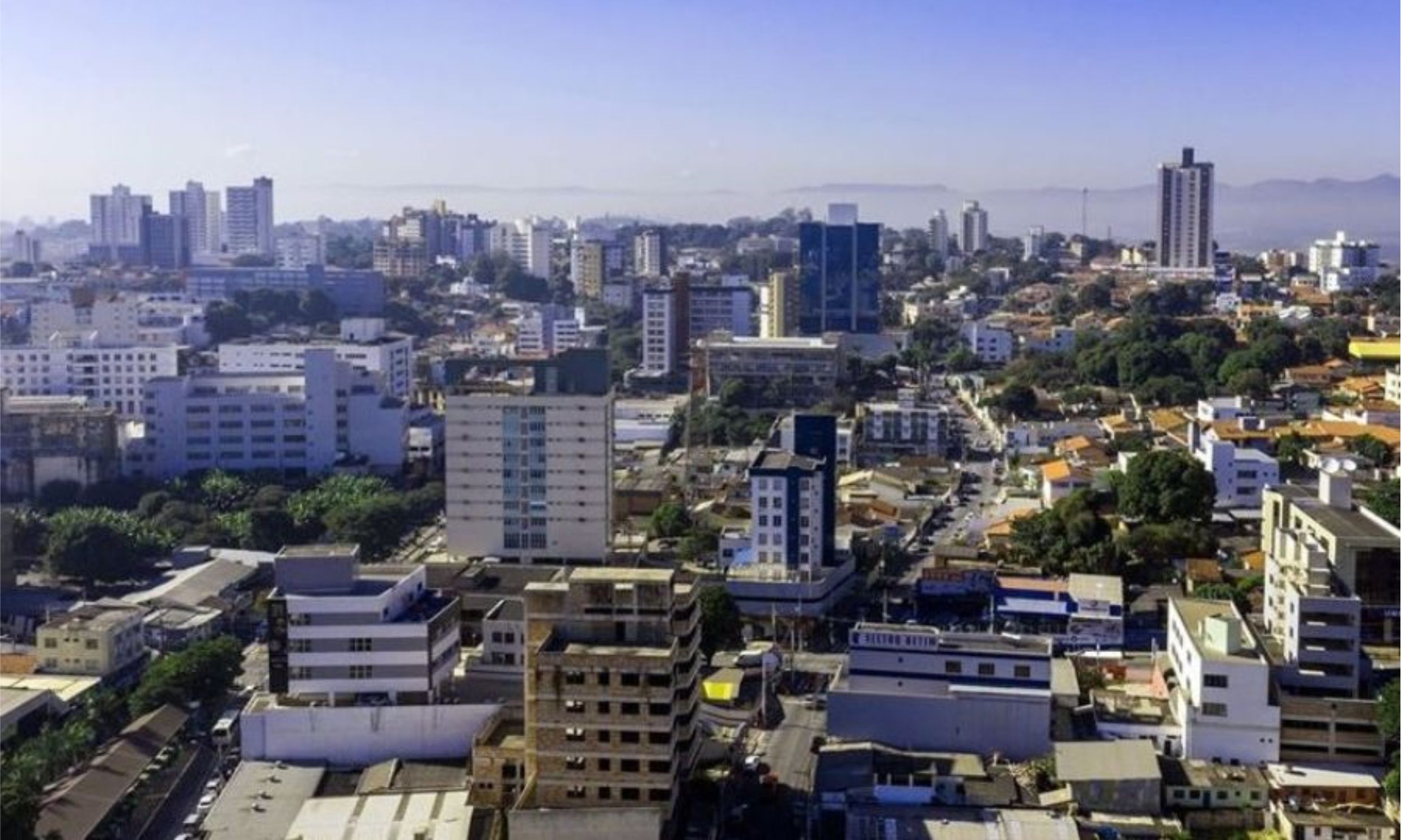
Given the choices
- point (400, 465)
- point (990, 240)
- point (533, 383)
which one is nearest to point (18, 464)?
point (400, 465)

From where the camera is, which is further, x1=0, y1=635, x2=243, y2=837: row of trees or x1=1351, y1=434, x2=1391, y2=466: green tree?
x1=1351, y1=434, x2=1391, y2=466: green tree

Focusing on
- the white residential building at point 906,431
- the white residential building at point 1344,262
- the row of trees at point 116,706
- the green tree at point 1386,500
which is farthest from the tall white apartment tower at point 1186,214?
the row of trees at point 116,706

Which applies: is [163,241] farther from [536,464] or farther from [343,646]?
[343,646]

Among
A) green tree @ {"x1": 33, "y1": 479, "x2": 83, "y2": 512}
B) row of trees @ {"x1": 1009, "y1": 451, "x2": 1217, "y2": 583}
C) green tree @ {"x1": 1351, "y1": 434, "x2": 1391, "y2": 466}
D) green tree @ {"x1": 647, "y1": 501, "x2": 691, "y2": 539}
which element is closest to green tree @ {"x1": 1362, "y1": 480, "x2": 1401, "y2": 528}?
row of trees @ {"x1": 1009, "y1": 451, "x2": 1217, "y2": 583}

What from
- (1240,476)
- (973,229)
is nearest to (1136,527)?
(1240,476)

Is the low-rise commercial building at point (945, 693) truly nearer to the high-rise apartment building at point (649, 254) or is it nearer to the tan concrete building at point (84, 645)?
the tan concrete building at point (84, 645)

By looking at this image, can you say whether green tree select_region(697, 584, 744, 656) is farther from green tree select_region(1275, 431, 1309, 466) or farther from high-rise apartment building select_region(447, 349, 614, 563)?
green tree select_region(1275, 431, 1309, 466)
